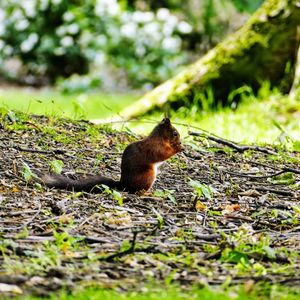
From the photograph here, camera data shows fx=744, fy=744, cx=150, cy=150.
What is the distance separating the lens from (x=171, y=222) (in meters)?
3.87

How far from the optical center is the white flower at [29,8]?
1352 cm

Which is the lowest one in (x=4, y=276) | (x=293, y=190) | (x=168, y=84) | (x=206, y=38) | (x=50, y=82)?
(x=4, y=276)

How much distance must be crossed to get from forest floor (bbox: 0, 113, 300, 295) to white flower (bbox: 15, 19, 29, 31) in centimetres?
832

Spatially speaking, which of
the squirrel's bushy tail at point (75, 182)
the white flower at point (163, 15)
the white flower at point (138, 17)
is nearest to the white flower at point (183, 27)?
the white flower at point (163, 15)

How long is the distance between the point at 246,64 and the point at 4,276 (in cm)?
573

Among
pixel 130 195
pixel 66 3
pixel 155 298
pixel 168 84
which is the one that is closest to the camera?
pixel 155 298

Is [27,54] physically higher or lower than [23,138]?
higher

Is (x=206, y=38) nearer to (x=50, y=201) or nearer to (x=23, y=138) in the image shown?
(x=23, y=138)

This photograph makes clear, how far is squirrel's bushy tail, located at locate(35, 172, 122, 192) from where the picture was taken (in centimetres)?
436

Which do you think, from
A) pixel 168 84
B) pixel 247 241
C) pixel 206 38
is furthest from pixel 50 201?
pixel 206 38

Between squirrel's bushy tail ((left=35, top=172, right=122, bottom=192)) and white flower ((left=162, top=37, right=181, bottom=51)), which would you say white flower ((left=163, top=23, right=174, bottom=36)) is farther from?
squirrel's bushy tail ((left=35, top=172, right=122, bottom=192))

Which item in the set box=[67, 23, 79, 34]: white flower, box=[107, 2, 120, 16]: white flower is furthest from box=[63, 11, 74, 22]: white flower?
box=[107, 2, 120, 16]: white flower

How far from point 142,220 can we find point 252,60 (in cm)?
469

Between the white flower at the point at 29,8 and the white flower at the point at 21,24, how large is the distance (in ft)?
0.44
